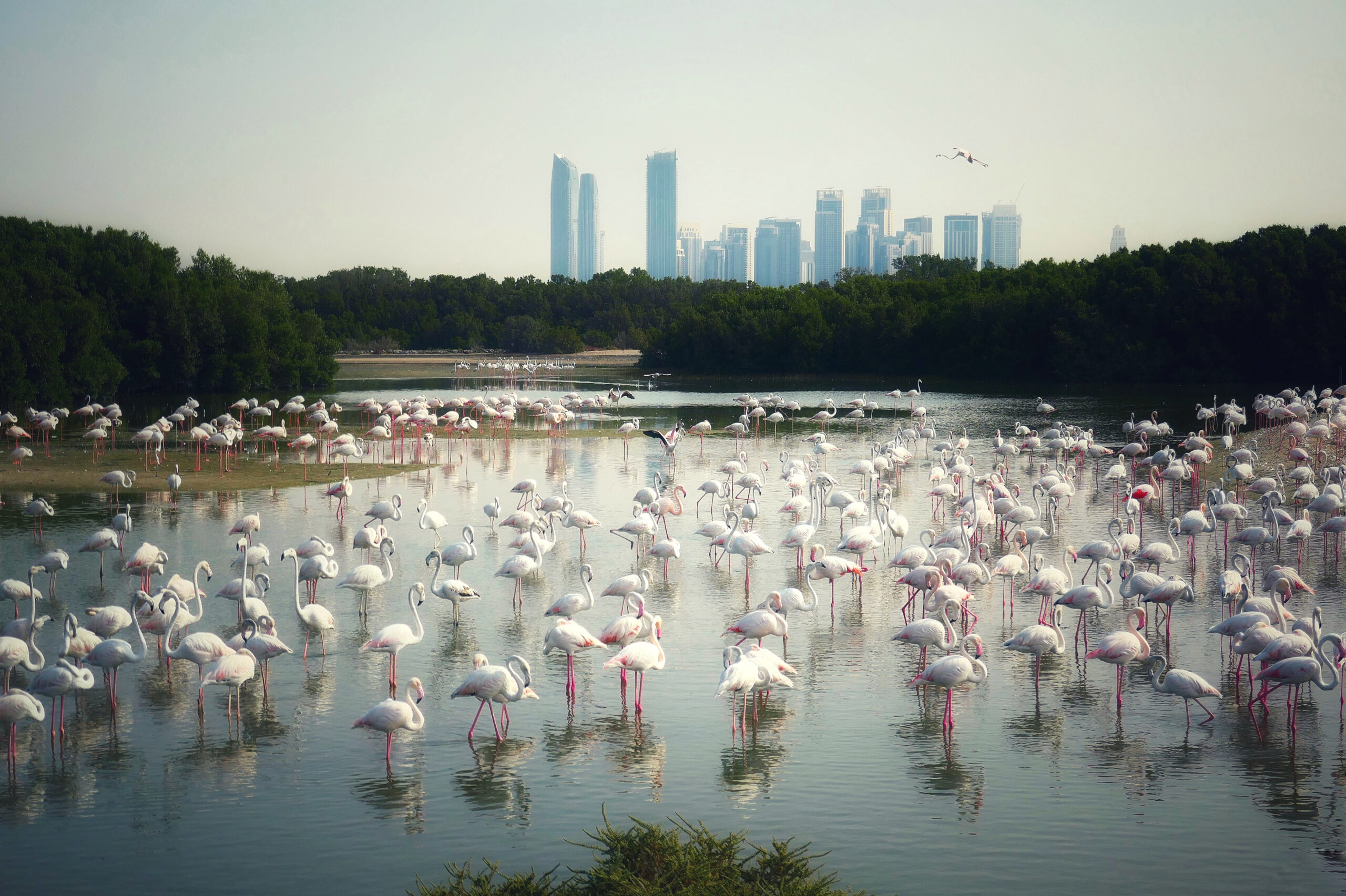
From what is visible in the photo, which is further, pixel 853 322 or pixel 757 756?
pixel 853 322

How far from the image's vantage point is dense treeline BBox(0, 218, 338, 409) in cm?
4409

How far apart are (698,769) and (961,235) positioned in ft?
584

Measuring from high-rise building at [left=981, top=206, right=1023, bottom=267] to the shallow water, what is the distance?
5943 inches

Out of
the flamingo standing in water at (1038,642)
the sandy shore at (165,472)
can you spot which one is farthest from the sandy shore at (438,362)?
the flamingo standing in water at (1038,642)

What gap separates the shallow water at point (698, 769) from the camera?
23.6 feet

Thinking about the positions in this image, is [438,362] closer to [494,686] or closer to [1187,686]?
[494,686]

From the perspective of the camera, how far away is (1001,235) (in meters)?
164

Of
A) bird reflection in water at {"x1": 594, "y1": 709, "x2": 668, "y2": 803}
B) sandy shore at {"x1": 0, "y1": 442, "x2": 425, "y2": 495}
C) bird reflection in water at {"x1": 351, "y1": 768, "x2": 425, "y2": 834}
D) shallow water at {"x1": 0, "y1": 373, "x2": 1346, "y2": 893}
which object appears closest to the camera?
shallow water at {"x1": 0, "y1": 373, "x2": 1346, "y2": 893}

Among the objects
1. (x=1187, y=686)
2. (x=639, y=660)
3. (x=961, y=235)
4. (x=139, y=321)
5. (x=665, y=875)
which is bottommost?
(x=665, y=875)

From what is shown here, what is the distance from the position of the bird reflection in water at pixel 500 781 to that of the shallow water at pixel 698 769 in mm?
24

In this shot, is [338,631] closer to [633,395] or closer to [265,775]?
[265,775]

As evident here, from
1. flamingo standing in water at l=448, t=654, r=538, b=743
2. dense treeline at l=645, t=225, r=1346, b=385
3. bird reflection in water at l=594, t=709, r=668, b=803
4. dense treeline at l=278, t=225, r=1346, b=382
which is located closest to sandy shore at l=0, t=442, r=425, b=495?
flamingo standing in water at l=448, t=654, r=538, b=743

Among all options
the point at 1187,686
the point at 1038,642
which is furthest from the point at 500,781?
the point at 1187,686

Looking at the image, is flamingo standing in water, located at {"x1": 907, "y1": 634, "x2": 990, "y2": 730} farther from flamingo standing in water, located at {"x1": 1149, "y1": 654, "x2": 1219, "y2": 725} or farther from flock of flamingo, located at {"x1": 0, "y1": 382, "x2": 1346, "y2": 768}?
flamingo standing in water, located at {"x1": 1149, "y1": 654, "x2": 1219, "y2": 725}
